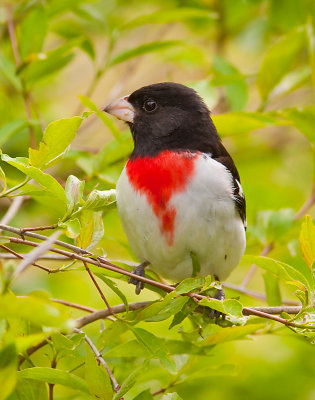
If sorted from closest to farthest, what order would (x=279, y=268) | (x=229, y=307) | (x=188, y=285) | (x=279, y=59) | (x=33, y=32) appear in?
(x=229, y=307) < (x=188, y=285) < (x=279, y=268) < (x=33, y=32) < (x=279, y=59)

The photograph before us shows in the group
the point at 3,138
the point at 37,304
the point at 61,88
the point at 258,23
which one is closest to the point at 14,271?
the point at 37,304

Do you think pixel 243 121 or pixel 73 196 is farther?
pixel 243 121

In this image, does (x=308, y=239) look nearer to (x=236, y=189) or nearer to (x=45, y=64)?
(x=236, y=189)

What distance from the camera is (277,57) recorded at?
3.68m

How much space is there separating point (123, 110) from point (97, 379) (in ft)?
5.82

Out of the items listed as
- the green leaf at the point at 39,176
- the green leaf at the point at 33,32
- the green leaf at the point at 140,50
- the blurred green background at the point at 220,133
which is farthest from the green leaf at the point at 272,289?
the green leaf at the point at 33,32

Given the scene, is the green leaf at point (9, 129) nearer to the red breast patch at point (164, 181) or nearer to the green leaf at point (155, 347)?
the red breast patch at point (164, 181)

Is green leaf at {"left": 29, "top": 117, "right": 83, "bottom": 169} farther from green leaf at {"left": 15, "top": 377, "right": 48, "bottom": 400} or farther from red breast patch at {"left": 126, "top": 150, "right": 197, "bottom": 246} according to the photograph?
red breast patch at {"left": 126, "top": 150, "right": 197, "bottom": 246}

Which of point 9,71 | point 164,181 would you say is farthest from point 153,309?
point 9,71

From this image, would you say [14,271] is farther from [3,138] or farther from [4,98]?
[4,98]

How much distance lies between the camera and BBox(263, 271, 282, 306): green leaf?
2.90 m

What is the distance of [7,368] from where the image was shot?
150 centimetres

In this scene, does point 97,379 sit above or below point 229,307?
below

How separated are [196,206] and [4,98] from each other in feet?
5.28
